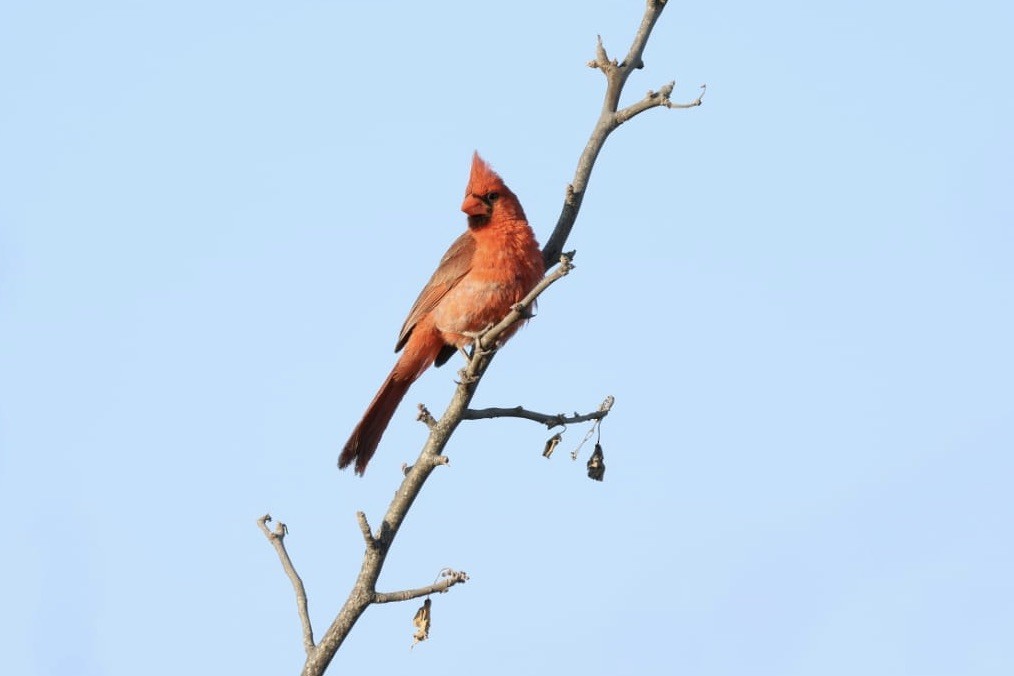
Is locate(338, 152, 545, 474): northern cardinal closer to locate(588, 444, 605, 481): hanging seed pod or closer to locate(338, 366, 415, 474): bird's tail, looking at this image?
locate(338, 366, 415, 474): bird's tail

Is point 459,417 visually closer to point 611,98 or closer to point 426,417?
point 426,417

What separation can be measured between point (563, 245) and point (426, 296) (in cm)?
101

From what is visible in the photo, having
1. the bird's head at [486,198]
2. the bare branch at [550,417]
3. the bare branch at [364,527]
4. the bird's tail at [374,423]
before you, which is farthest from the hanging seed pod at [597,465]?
the bird's head at [486,198]

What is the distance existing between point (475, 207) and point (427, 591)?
226 centimetres

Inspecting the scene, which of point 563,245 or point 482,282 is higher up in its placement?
point 482,282

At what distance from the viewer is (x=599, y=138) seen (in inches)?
150

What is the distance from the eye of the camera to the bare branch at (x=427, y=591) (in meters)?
2.98

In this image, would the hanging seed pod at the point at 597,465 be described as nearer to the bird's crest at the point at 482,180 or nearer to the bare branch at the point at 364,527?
the bare branch at the point at 364,527

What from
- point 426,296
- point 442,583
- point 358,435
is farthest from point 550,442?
point 426,296

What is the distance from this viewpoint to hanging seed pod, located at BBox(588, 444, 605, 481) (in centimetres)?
362

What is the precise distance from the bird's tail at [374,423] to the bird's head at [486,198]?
698 millimetres

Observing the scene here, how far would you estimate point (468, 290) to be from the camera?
191 inches

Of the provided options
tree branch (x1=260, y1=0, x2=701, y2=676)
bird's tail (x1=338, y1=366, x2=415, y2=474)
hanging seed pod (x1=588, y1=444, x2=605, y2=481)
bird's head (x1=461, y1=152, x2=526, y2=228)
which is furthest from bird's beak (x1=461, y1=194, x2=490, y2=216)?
hanging seed pod (x1=588, y1=444, x2=605, y2=481)

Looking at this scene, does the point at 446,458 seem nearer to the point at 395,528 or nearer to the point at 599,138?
the point at 395,528
